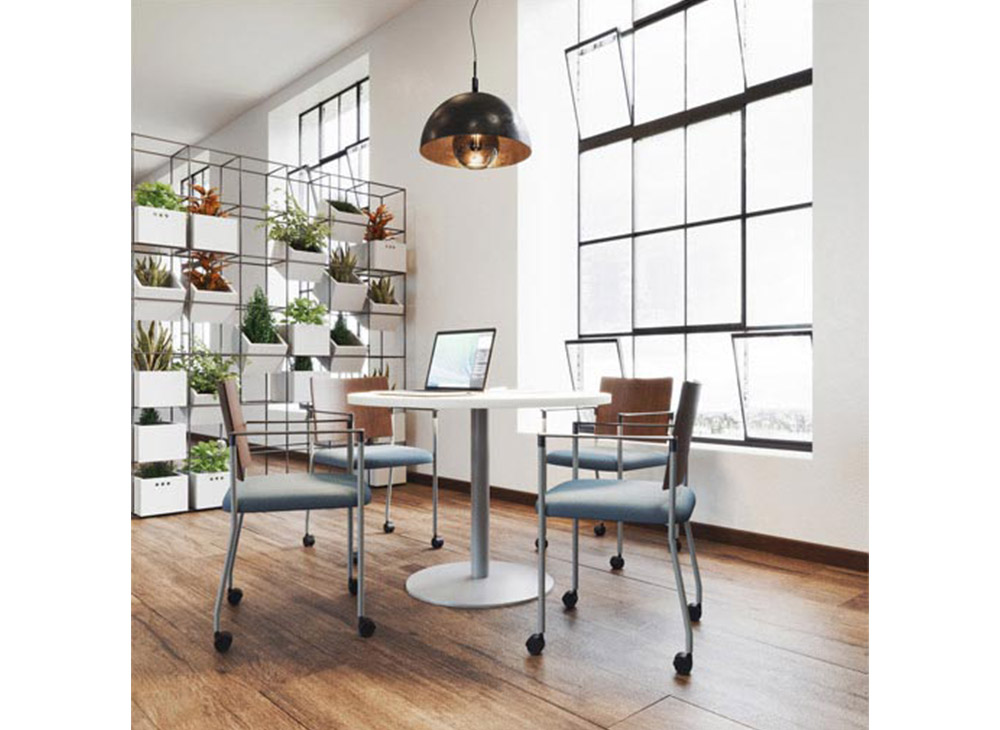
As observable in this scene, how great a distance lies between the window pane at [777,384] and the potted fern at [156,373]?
10.8 feet

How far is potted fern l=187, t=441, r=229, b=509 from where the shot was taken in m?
4.41

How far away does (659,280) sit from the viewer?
4238mm

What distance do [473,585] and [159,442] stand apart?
96.4 inches

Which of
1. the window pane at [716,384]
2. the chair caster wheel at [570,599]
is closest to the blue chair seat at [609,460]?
the window pane at [716,384]

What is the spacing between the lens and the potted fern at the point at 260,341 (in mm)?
4750

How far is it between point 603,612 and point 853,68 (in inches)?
99.5

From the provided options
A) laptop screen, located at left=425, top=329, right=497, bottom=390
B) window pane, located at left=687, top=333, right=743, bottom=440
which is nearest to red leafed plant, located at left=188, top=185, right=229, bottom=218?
laptop screen, located at left=425, top=329, right=497, bottom=390

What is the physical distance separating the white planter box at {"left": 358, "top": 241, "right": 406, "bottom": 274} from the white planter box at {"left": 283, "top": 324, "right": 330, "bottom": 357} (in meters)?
0.59

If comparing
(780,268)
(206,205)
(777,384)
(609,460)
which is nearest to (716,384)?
(777,384)

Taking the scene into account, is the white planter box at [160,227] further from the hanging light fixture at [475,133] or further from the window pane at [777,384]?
the window pane at [777,384]

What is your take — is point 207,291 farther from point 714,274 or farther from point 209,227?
point 714,274

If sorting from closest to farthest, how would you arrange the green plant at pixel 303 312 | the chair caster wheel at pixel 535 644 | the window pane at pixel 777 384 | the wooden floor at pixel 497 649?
the wooden floor at pixel 497 649 < the chair caster wheel at pixel 535 644 < the window pane at pixel 777 384 < the green plant at pixel 303 312
